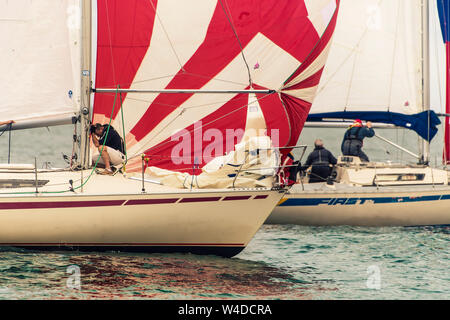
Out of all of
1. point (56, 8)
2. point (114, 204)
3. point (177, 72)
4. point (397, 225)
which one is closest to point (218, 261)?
point (114, 204)

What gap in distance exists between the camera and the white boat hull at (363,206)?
1581 cm

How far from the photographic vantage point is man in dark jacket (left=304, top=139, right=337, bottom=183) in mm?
16453

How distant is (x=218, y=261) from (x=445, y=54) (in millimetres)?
11004

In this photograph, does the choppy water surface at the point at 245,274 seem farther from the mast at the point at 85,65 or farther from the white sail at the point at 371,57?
the white sail at the point at 371,57

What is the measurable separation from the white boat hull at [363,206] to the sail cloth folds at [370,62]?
3.15 metres

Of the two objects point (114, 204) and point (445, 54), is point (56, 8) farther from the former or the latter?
point (445, 54)

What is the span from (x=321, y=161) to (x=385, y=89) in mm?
3788

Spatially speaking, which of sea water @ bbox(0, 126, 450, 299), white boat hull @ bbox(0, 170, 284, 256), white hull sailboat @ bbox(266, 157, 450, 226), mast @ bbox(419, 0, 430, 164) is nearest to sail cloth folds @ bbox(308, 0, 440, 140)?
mast @ bbox(419, 0, 430, 164)

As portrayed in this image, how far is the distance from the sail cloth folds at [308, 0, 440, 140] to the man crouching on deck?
7.76 m

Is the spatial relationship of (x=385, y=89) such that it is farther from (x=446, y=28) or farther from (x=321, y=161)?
(x=321, y=161)

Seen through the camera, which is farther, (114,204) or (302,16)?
(302,16)

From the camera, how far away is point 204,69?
13344 millimetres

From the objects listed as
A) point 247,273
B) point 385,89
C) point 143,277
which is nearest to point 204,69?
point 247,273

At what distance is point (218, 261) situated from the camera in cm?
1145
